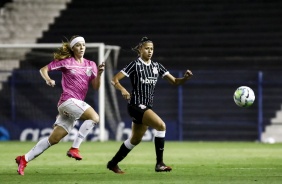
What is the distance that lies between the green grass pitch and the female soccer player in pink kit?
0.48 meters

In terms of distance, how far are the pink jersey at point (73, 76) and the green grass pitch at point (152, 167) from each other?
3.72 feet

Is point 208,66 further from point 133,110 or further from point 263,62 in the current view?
point 133,110

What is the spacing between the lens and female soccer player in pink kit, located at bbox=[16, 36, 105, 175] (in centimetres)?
1327

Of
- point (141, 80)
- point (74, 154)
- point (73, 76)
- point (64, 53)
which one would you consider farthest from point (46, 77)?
point (141, 80)

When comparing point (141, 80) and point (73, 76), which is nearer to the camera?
point (141, 80)

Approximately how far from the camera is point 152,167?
1481cm

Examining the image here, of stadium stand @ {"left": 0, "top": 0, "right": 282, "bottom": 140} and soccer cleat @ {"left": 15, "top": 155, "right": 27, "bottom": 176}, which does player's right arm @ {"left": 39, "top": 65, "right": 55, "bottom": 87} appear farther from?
stadium stand @ {"left": 0, "top": 0, "right": 282, "bottom": 140}

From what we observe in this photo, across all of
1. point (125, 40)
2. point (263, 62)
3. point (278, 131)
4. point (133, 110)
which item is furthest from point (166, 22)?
point (133, 110)

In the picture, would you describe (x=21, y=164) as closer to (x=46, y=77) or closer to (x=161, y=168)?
(x=46, y=77)

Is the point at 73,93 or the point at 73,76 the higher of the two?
the point at 73,76

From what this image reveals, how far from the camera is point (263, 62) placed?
91.3 ft

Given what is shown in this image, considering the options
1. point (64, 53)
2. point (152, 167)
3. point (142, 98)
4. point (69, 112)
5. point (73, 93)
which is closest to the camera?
point (142, 98)

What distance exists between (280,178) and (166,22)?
18.2 metres

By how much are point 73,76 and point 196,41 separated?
1587 cm
